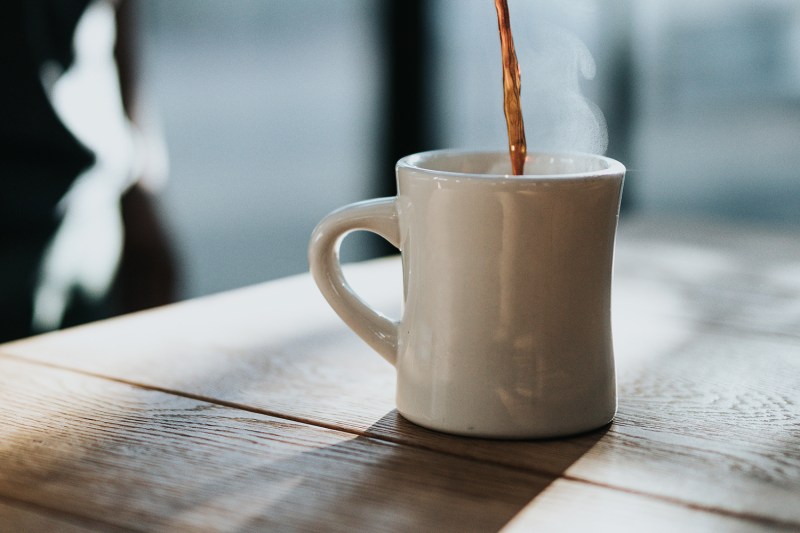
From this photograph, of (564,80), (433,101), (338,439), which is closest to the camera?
(338,439)

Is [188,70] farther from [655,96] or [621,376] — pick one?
[621,376]

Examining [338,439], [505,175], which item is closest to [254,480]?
[338,439]

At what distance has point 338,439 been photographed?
50 centimetres

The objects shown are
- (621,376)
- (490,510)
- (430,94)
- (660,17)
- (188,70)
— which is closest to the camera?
(490,510)

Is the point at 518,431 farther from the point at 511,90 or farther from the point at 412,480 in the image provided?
the point at 511,90

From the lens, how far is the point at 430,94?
95.1 inches

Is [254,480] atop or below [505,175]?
below

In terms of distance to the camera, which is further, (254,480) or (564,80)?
(564,80)

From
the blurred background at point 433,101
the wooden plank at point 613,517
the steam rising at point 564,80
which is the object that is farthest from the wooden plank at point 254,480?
the blurred background at point 433,101

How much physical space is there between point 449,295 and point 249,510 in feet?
0.52

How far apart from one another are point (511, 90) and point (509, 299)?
4.6 inches

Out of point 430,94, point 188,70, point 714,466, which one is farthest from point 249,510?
point 188,70

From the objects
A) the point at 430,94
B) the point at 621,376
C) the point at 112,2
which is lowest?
Result: the point at 621,376

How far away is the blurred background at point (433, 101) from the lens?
2.38 m
